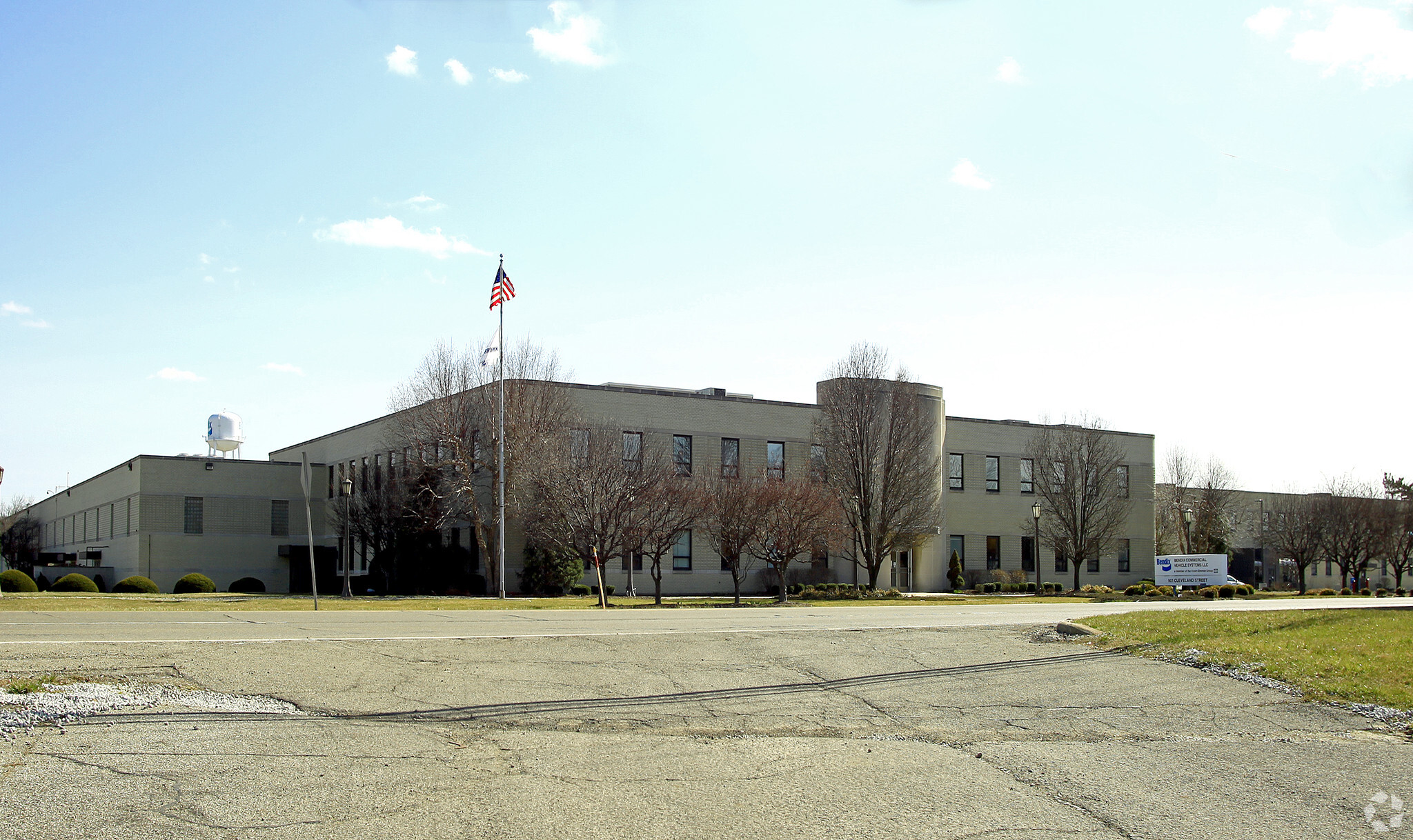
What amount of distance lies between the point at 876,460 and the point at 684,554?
8990 mm

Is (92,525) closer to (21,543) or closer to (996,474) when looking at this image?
(21,543)

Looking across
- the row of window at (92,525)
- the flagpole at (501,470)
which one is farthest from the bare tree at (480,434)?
the row of window at (92,525)

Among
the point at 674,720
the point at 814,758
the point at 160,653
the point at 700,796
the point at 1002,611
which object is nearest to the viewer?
the point at 700,796

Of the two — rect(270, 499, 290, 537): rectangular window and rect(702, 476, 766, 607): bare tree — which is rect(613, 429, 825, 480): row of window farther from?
rect(270, 499, 290, 537): rectangular window

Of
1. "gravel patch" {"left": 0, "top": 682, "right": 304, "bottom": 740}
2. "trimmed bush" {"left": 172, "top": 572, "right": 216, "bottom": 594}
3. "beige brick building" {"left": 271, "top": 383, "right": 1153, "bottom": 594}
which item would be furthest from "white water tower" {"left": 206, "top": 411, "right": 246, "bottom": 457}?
"gravel patch" {"left": 0, "top": 682, "right": 304, "bottom": 740}

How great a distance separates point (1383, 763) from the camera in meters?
7.79

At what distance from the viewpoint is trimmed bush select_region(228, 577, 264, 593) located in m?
45.6

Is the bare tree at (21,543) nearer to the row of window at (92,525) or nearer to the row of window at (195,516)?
the row of window at (92,525)

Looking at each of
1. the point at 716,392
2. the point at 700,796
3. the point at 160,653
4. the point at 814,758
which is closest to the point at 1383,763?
the point at 814,758

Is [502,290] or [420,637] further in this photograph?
[502,290]

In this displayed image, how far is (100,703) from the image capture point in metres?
8.04

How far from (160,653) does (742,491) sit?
25766 millimetres

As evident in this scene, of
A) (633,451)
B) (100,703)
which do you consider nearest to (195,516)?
(633,451)

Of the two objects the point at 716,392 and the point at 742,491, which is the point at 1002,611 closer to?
the point at 742,491
